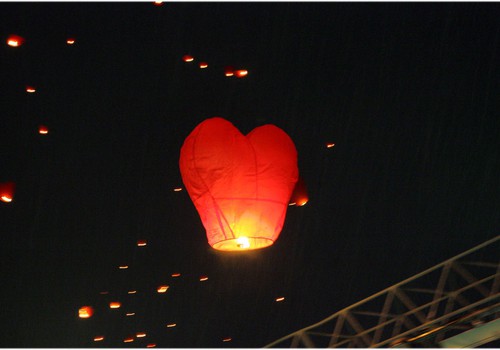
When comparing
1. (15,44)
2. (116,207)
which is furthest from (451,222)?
(15,44)

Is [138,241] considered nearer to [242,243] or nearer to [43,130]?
[43,130]

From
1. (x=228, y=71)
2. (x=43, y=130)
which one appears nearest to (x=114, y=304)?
(x=43, y=130)

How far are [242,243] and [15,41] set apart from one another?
2.19m

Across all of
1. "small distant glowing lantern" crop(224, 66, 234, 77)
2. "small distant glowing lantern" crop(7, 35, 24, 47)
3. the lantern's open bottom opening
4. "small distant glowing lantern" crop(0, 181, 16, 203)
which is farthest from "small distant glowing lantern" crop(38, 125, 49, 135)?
the lantern's open bottom opening

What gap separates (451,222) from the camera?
28.2ft

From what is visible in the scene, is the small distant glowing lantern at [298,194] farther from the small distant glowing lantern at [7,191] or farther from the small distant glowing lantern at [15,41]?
the small distant glowing lantern at [7,191]

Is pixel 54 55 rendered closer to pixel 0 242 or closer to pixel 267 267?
pixel 0 242

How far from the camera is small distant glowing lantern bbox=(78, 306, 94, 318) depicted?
308 inches

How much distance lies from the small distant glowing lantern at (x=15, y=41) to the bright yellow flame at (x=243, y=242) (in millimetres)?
2172

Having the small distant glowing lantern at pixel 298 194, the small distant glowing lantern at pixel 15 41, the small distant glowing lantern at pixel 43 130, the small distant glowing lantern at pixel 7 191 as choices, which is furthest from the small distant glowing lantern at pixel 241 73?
the small distant glowing lantern at pixel 7 191

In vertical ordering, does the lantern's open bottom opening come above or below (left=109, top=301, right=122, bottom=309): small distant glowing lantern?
below

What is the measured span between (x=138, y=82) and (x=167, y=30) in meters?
0.50

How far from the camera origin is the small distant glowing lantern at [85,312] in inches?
308

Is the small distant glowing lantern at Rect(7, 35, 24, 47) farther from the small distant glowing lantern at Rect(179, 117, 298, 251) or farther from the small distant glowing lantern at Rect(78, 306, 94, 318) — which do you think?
the small distant glowing lantern at Rect(78, 306, 94, 318)
